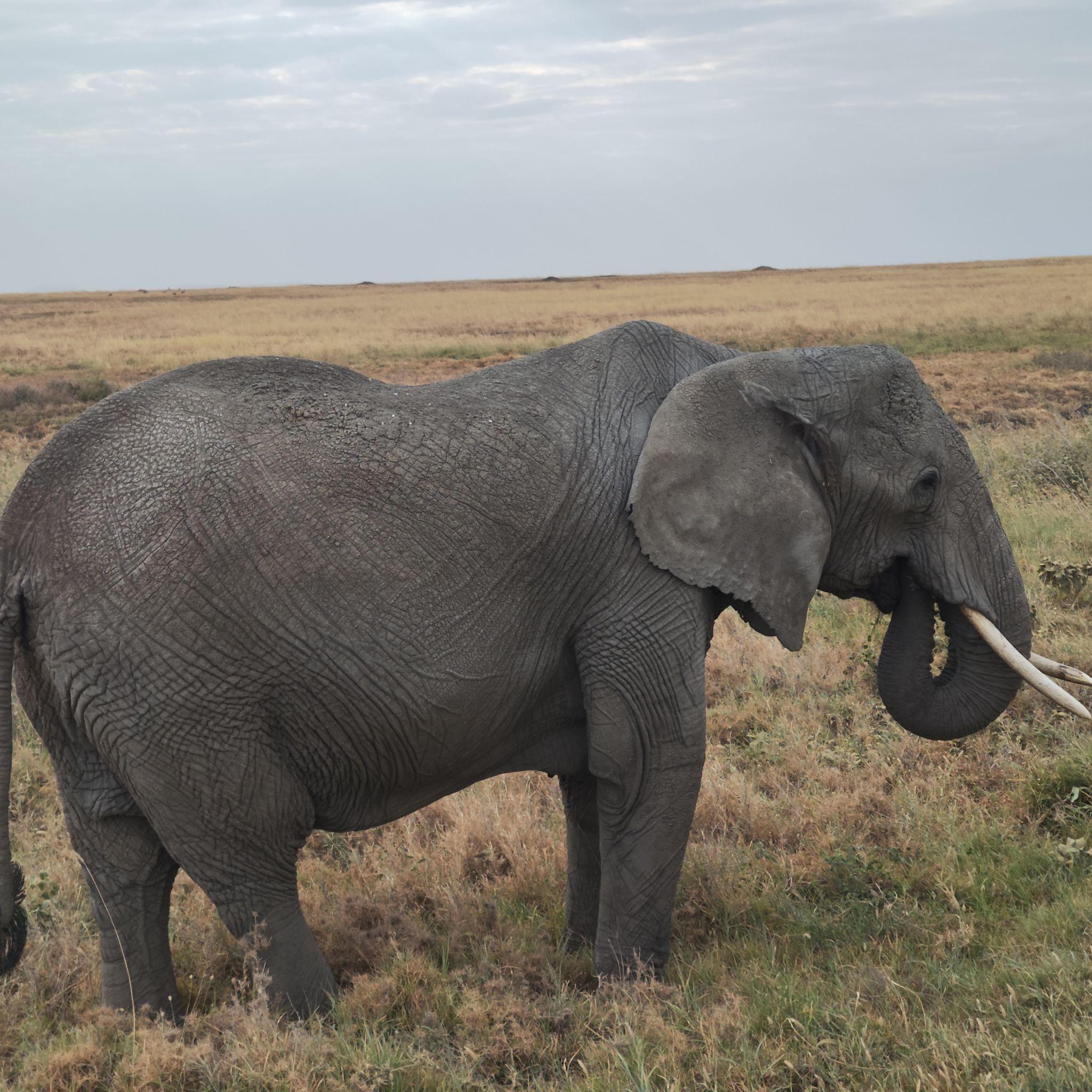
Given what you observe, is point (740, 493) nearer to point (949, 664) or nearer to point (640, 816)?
point (640, 816)

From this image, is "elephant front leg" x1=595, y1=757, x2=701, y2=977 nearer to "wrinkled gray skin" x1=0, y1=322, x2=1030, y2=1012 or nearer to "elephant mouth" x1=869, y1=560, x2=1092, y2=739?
"wrinkled gray skin" x1=0, y1=322, x2=1030, y2=1012

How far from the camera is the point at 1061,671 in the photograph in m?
4.00

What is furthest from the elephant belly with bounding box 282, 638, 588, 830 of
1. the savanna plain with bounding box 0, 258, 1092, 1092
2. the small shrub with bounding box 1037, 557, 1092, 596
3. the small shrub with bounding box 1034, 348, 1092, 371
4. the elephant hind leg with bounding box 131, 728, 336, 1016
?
the small shrub with bounding box 1034, 348, 1092, 371

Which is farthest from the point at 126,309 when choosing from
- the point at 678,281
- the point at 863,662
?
the point at 863,662

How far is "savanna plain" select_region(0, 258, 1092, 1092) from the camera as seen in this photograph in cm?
324

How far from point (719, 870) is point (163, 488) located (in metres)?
2.83

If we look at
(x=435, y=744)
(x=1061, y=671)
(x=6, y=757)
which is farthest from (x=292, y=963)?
(x=1061, y=671)

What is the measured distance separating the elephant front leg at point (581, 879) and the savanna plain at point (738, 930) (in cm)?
12

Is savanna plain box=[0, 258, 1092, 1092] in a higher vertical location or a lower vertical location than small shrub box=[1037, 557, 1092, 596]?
lower

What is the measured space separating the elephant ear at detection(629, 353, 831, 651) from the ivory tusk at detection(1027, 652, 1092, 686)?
1.03m

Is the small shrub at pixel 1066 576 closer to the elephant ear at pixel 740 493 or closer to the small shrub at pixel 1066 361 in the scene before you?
the elephant ear at pixel 740 493

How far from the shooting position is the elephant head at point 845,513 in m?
3.50

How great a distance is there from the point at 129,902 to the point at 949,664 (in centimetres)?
306

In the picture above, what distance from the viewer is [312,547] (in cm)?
320
